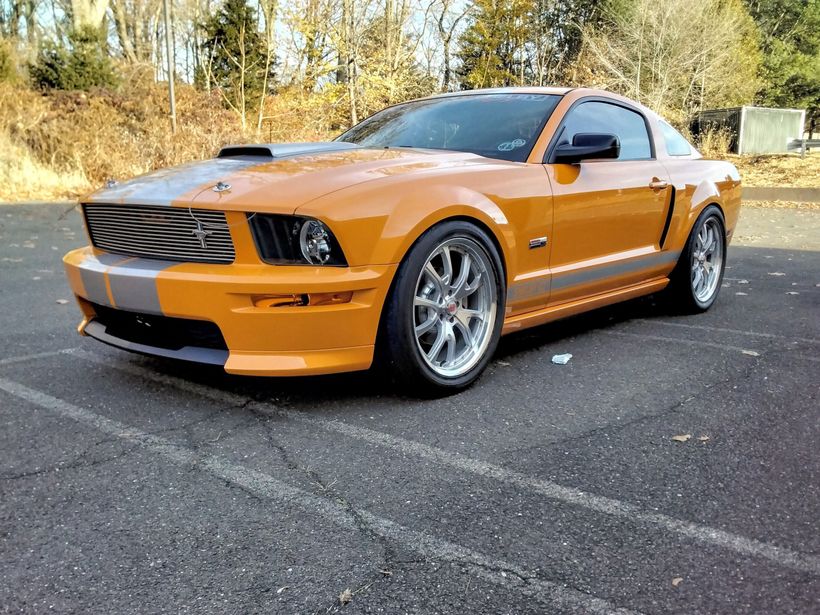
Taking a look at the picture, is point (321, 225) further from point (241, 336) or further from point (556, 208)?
point (556, 208)

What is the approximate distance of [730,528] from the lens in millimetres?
2164

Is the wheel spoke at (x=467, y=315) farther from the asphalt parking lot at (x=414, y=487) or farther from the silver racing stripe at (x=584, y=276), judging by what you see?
the asphalt parking lot at (x=414, y=487)

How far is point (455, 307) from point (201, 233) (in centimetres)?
117

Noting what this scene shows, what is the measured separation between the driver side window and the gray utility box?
18996 mm

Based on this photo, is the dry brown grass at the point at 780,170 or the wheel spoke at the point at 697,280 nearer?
the wheel spoke at the point at 697,280

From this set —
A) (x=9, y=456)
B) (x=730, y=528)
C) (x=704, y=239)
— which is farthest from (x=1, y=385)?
(x=704, y=239)

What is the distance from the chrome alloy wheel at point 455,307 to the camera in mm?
3287

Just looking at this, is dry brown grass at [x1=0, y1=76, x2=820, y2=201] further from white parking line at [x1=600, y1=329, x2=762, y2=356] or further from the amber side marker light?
the amber side marker light

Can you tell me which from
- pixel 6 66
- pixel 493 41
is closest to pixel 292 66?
pixel 6 66

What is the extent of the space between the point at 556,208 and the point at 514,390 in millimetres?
1007

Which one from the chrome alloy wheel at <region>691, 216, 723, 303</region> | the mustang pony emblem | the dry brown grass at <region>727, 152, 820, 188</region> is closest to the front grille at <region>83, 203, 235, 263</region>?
the mustang pony emblem

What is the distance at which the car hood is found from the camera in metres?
2.94

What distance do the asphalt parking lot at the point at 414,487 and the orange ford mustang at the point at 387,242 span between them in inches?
12.0

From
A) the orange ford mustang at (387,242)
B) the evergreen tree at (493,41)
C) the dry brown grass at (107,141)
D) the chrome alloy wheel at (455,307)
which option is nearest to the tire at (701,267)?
the orange ford mustang at (387,242)
